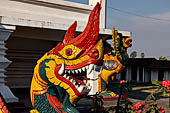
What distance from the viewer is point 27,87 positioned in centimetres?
835

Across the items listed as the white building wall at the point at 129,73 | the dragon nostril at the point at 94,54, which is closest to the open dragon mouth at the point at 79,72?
the dragon nostril at the point at 94,54

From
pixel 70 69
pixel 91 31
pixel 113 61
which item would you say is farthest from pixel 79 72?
pixel 113 61

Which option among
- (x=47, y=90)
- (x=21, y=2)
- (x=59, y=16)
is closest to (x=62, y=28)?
(x=59, y=16)

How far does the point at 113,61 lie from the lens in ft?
23.6

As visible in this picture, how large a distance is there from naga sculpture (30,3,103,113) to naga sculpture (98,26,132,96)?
4065mm

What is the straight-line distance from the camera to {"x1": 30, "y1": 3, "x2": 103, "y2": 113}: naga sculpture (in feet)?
9.59

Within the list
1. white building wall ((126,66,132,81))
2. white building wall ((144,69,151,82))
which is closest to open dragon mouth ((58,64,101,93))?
white building wall ((144,69,151,82))

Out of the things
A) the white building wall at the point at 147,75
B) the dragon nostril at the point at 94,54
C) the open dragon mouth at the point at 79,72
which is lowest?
the white building wall at the point at 147,75

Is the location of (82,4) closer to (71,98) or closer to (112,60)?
(112,60)

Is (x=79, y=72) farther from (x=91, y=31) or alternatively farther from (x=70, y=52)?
(x=91, y=31)

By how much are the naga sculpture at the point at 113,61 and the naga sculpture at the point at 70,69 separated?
4.06 m

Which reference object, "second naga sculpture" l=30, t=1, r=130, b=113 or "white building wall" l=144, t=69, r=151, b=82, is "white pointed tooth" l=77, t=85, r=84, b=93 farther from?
"white building wall" l=144, t=69, r=151, b=82

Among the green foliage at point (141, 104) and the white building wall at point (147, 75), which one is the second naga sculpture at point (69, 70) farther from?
the white building wall at point (147, 75)

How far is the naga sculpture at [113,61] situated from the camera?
23.6 feet
